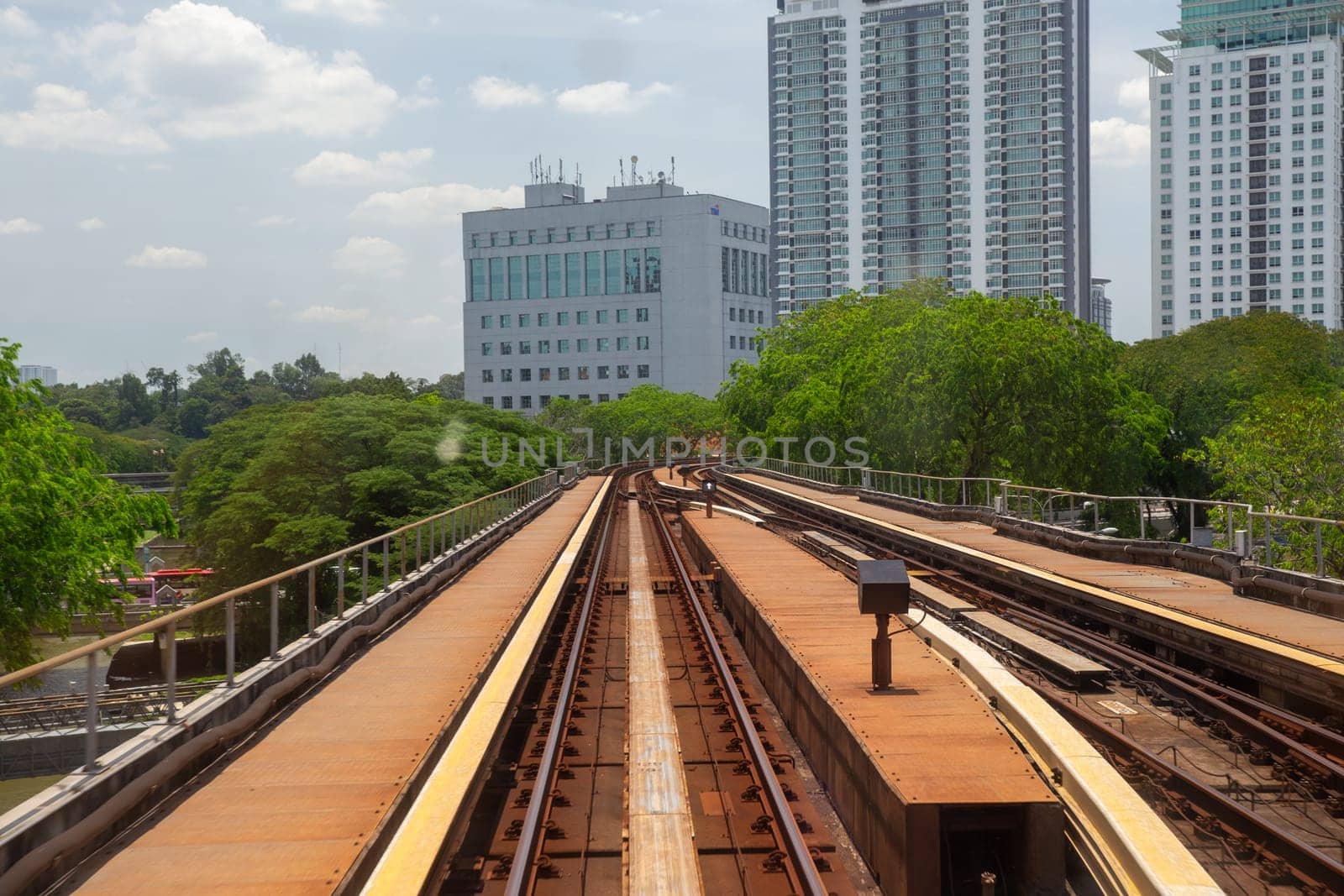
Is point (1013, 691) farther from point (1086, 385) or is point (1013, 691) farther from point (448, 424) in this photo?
point (448, 424)

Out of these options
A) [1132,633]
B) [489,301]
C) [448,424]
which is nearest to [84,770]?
[1132,633]

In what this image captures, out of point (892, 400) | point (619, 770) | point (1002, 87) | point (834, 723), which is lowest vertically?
point (619, 770)

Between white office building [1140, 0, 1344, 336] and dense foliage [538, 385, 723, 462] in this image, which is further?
white office building [1140, 0, 1344, 336]

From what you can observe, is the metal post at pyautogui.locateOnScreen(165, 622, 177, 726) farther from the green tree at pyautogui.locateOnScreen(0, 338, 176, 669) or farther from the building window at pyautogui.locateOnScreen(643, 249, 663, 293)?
the building window at pyautogui.locateOnScreen(643, 249, 663, 293)

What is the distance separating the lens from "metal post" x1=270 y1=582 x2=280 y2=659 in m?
9.90

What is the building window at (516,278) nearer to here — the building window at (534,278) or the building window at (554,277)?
the building window at (534,278)

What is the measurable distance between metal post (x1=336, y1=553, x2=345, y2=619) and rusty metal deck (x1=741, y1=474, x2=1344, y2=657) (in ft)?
31.8

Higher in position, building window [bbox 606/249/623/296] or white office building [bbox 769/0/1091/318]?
white office building [bbox 769/0/1091/318]

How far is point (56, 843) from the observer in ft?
19.5

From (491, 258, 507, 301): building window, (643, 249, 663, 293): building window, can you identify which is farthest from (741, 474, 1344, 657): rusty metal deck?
(491, 258, 507, 301): building window

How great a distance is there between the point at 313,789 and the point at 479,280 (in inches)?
5971

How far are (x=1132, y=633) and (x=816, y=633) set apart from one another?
15.0 feet

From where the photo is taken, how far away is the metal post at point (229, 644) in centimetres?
887

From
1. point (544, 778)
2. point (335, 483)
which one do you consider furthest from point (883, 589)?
point (335, 483)
